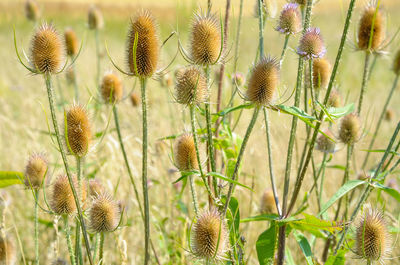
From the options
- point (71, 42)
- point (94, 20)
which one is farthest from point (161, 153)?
point (94, 20)

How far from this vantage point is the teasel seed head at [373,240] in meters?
1.78

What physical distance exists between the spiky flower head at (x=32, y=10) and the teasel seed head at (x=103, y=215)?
3175 mm

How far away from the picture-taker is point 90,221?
1950 millimetres

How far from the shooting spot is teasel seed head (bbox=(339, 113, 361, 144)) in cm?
245

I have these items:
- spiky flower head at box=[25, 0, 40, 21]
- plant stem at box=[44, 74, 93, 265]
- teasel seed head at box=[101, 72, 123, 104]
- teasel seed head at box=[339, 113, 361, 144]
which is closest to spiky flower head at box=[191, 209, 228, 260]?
plant stem at box=[44, 74, 93, 265]

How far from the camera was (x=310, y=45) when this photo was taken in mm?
1865

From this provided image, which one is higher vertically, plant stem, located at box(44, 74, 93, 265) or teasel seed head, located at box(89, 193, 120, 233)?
plant stem, located at box(44, 74, 93, 265)

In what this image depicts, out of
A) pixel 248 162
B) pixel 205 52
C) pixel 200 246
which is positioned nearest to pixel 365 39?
pixel 205 52

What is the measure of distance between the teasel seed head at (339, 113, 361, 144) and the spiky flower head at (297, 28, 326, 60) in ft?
2.28

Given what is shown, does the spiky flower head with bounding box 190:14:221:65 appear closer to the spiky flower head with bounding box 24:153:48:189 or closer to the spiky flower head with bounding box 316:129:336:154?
the spiky flower head with bounding box 24:153:48:189

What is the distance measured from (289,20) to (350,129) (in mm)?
762

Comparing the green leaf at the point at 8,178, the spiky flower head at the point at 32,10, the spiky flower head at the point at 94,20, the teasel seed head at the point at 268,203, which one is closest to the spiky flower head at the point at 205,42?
the green leaf at the point at 8,178

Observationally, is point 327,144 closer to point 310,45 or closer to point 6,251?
point 310,45

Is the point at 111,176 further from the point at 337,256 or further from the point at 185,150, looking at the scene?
the point at 337,256
